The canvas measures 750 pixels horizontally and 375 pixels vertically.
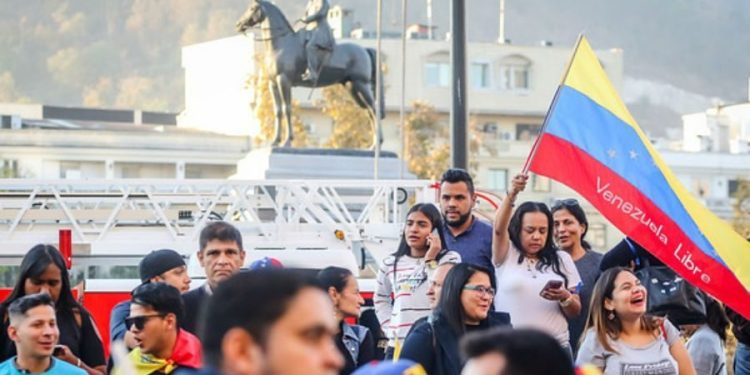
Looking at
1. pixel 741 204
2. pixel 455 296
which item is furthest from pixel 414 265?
pixel 741 204

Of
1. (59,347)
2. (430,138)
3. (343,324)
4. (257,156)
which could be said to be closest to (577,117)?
(343,324)

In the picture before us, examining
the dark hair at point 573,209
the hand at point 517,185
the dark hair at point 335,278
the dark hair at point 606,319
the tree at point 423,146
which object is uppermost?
the tree at point 423,146

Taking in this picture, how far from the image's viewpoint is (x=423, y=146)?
56.0 meters

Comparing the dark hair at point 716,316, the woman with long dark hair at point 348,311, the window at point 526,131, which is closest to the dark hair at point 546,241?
the woman with long dark hair at point 348,311

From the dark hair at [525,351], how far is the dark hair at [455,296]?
3.30 metres

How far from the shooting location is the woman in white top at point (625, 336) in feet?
27.2

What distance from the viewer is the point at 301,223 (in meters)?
17.2

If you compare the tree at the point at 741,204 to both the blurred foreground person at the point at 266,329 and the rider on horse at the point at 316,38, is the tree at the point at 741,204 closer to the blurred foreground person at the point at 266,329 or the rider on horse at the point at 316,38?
the rider on horse at the point at 316,38

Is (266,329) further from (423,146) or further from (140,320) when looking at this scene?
(423,146)

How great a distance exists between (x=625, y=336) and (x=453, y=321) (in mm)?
1159

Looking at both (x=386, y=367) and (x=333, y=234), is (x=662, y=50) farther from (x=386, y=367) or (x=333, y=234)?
(x=386, y=367)

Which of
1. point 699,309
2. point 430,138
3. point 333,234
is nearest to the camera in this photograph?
point 699,309

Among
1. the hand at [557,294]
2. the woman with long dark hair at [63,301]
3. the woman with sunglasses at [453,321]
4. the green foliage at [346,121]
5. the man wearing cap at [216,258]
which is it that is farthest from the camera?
the green foliage at [346,121]

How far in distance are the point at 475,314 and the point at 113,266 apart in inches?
309
